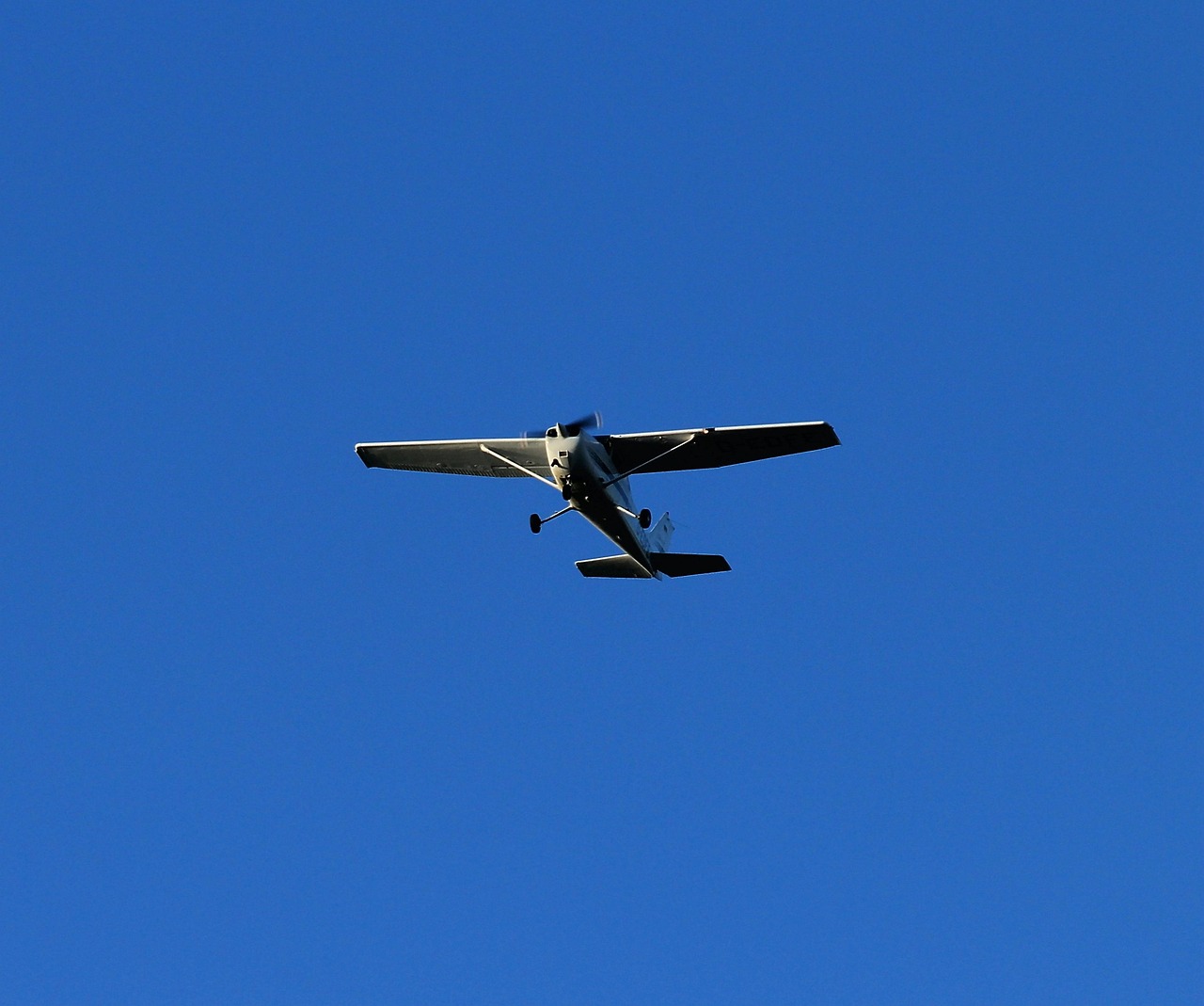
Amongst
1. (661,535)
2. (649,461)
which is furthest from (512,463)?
(661,535)

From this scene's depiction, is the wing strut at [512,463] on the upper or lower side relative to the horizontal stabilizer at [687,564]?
upper

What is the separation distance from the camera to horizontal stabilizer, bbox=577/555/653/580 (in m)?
34.9

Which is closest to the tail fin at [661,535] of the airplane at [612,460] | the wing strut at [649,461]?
the airplane at [612,460]

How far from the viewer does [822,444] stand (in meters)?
31.1

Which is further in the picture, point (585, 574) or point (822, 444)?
point (585, 574)

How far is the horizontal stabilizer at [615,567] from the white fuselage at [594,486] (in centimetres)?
82

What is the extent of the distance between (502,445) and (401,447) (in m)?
2.88

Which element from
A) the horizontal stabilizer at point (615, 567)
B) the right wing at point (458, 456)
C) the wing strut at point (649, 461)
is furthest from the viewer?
the horizontal stabilizer at point (615, 567)

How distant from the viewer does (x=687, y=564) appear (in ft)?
114

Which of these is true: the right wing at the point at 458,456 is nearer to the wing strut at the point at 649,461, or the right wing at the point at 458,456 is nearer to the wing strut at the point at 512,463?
the wing strut at the point at 512,463

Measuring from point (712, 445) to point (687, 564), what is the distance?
A: 367 cm

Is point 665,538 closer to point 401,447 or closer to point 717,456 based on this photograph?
point 717,456

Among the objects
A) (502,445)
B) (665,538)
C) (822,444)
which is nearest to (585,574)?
(665,538)

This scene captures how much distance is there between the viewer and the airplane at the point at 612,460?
3131 centimetres
